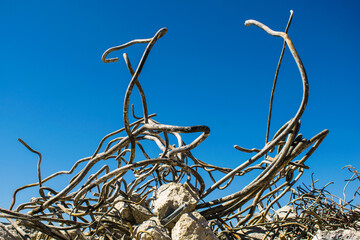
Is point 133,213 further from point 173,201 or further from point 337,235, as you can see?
point 337,235

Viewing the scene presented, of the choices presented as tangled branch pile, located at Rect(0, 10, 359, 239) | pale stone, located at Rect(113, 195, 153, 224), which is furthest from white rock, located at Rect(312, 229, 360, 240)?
pale stone, located at Rect(113, 195, 153, 224)

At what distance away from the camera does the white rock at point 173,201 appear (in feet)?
3.44

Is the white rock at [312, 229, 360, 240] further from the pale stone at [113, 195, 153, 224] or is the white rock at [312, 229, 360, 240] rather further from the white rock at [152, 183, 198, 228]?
the pale stone at [113, 195, 153, 224]

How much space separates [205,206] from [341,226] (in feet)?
1.59

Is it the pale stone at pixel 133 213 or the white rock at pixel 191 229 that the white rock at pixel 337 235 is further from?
the pale stone at pixel 133 213

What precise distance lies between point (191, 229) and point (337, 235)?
0.50m

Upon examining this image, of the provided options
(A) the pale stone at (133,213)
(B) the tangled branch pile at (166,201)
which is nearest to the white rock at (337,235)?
(B) the tangled branch pile at (166,201)

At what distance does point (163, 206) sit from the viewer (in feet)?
3.44

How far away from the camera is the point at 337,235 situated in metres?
1.10

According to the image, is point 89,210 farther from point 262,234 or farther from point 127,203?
point 262,234

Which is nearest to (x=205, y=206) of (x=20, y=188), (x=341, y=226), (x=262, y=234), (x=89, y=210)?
(x=262, y=234)

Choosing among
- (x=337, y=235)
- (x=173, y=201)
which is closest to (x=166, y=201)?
(x=173, y=201)

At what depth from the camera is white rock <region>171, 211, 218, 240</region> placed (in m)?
0.97

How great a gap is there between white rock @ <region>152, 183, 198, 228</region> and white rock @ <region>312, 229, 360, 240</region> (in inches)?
16.5
